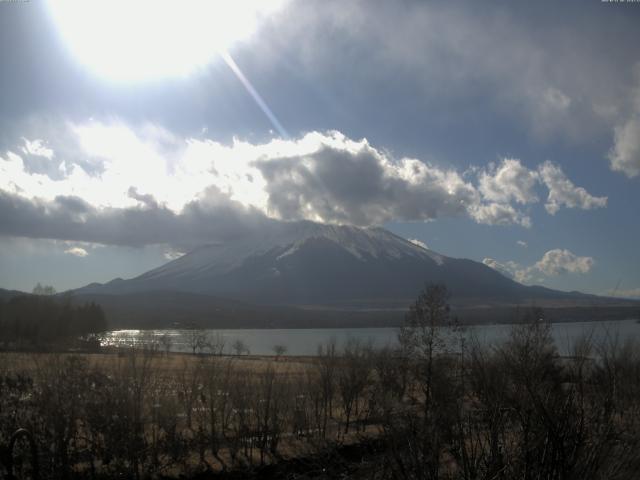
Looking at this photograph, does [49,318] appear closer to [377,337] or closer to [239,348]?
[239,348]

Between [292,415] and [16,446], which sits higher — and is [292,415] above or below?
below

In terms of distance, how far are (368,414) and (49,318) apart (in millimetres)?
51561

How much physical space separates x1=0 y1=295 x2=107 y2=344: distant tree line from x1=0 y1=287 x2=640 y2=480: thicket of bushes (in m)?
38.1

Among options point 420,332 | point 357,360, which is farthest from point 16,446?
point 420,332

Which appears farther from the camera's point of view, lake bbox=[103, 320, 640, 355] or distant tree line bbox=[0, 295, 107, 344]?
distant tree line bbox=[0, 295, 107, 344]

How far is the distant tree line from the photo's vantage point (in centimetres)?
5603

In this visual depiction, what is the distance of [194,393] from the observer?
1906 centimetres

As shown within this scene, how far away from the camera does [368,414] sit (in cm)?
2500

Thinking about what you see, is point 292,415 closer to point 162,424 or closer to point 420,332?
point 162,424

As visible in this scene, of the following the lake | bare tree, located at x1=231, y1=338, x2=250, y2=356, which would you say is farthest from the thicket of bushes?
bare tree, located at x1=231, y1=338, x2=250, y2=356

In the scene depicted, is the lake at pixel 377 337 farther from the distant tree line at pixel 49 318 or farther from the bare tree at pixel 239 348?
the distant tree line at pixel 49 318

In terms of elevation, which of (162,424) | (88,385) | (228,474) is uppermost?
(88,385)

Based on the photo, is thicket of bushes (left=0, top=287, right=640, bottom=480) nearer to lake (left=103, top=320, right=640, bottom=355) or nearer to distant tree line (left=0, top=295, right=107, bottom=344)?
lake (left=103, top=320, right=640, bottom=355)

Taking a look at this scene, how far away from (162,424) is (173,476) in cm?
155
